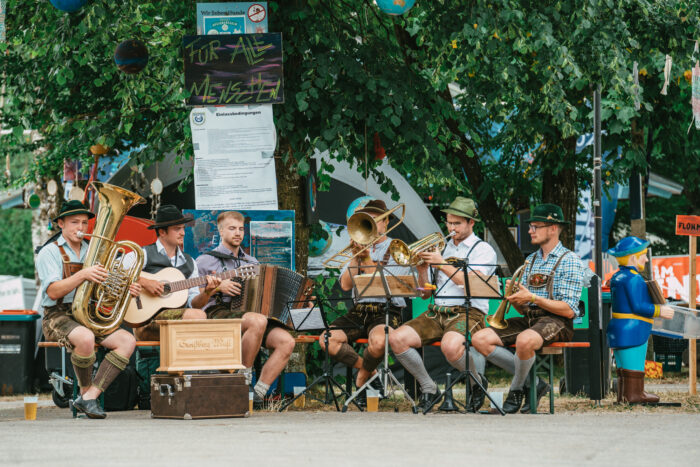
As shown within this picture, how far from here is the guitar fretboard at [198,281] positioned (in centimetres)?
1011

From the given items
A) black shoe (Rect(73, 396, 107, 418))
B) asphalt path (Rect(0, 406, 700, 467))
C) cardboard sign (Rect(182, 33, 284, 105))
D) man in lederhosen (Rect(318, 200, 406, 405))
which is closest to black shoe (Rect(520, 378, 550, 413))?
asphalt path (Rect(0, 406, 700, 467))

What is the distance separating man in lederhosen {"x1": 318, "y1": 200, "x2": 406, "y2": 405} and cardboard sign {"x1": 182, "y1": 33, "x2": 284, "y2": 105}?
141 centimetres

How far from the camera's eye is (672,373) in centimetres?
1816

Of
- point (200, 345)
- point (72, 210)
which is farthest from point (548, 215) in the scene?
point (72, 210)

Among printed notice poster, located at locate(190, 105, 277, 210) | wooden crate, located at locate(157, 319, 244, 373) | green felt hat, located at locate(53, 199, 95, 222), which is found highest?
printed notice poster, located at locate(190, 105, 277, 210)

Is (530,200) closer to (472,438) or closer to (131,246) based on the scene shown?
(131,246)

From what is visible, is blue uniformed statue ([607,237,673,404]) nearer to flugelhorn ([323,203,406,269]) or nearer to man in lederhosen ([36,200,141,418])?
flugelhorn ([323,203,406,269])

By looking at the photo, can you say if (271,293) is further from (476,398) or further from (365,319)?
(476,398)

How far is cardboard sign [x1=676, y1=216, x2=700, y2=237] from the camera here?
42.3 feet

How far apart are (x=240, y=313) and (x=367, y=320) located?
1.23m

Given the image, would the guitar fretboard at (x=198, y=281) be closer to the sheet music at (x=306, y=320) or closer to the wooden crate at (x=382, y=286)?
the sheet music at (x=306, y=320)

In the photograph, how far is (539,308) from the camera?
1021 centimetres

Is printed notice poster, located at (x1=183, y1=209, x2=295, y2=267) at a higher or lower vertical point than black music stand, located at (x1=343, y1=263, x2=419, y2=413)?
higher

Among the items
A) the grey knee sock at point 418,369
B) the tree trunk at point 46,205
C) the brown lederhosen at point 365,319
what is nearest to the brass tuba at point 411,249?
the brown lederhosen at point 365,319
